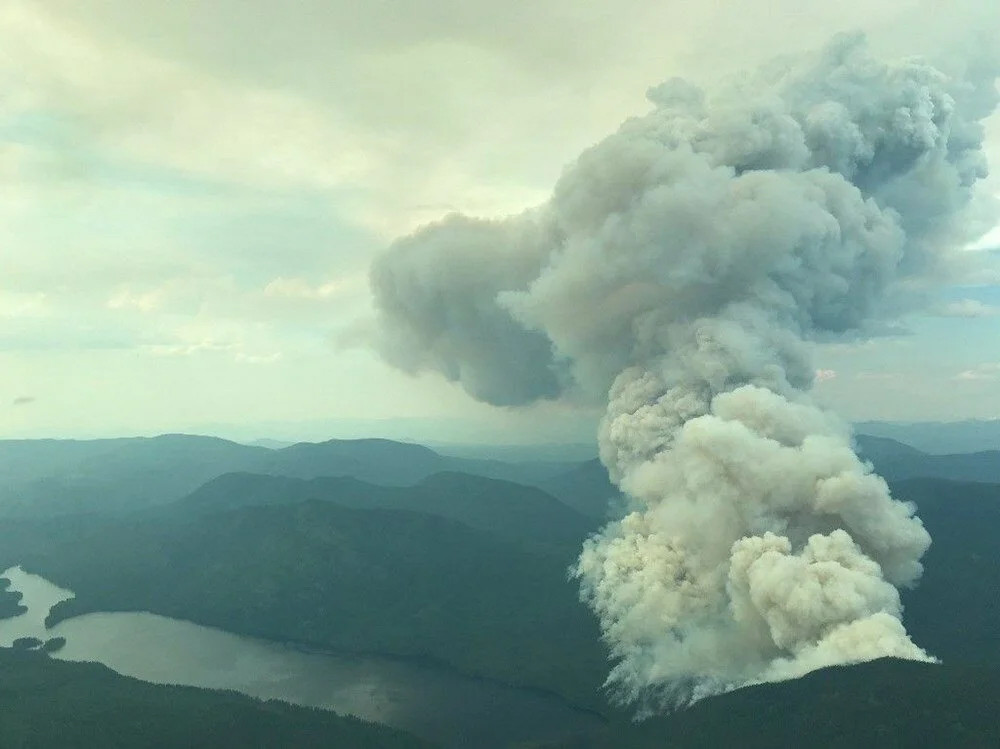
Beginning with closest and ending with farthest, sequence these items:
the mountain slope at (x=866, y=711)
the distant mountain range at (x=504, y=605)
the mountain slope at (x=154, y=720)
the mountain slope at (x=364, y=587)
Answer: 1. the mountain slope at (x=866, y=711)
2. the distant mountain range at (x=504, y=605)
3. the mountain slope at (x=154, y=720)
4. the mountain slope at (x=364, y=587)

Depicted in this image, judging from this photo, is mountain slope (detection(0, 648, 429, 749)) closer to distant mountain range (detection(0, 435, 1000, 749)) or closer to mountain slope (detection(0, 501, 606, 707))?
distant mountain range (detection(0, 435, 1000, 749))

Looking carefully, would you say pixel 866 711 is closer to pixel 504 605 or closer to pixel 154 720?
pixel 154 720

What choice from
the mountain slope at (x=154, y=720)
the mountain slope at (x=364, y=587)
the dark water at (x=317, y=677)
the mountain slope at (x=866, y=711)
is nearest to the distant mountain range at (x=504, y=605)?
the mountain slope at (x=866, y=711)

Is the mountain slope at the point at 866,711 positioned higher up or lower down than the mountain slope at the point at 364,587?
higher up

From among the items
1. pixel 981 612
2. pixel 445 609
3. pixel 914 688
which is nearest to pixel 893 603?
pixel 914 688

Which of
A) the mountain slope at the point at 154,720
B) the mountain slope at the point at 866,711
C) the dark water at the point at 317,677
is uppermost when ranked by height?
the mountain slope at the point at 866,711

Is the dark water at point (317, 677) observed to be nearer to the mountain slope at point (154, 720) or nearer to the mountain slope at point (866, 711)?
the mountain slope at point (154, 720)

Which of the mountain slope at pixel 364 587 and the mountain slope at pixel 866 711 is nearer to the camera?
the mountain slope at pixel 866 711

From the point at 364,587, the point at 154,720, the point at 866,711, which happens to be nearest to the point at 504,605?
the point at 364,587

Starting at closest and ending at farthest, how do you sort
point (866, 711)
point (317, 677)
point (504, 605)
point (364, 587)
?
point (866, 711) < point (317, 677) < point (504, 605) < point (364, 587)

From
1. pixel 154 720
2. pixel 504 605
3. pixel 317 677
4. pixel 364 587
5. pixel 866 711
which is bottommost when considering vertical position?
pixel 317 677
